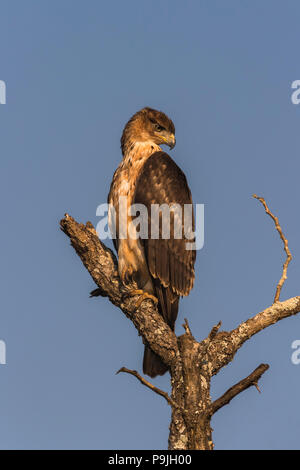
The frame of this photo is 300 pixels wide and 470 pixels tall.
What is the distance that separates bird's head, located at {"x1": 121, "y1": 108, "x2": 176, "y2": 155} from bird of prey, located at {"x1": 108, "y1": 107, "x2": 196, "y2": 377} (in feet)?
1.90

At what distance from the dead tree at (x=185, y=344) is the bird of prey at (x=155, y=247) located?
0.87 feet

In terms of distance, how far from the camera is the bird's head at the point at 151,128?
884 cm

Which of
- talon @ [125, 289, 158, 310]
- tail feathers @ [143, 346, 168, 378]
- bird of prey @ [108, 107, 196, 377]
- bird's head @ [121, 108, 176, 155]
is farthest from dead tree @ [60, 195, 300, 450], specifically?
bird's head @ [121, 108, 176, 155]

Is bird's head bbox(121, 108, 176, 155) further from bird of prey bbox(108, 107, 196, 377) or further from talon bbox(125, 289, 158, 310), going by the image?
talon bbox(125, 289, 158, 310)

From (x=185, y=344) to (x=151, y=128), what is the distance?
137 inches

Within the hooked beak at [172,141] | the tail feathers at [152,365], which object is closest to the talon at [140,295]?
the tail feathers at [152,365]

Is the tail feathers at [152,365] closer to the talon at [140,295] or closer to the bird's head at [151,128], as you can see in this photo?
the talon at [140,295]

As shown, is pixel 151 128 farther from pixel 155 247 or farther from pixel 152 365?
pixel 152 365

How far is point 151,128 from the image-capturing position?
29.2ft

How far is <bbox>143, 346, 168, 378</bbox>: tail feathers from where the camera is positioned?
7.36 metres

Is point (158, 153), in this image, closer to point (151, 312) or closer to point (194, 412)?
→ point (151, 312)

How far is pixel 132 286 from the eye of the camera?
7.30m

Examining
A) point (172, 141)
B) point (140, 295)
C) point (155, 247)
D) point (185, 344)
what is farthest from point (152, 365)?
point (172, 141)
